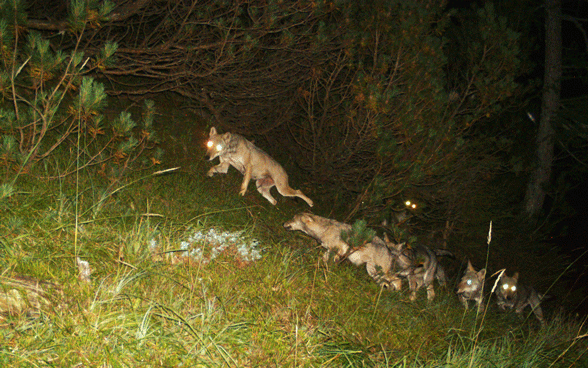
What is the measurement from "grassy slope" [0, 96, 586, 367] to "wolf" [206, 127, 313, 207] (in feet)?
6.56

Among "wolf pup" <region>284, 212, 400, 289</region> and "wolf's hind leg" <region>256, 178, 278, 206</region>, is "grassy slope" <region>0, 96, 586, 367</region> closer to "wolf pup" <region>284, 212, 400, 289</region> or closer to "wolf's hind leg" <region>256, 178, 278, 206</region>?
"wolf pup" <region>284, 212, 400, 289</region>

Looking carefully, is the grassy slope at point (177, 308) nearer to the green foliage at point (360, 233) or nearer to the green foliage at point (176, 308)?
the green foliage at point (176, 308)

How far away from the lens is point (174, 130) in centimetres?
990

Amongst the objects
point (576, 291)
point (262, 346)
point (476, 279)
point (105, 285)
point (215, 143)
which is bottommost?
point (576, 291)

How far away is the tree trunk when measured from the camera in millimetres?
16234

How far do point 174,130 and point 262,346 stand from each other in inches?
284

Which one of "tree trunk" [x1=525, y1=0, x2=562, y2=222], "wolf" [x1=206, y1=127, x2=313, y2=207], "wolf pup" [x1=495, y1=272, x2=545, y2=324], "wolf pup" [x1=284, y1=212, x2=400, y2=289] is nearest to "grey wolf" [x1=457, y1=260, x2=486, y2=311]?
"wolf pup" [x1=495, y1=272, x2=545, y2=324]

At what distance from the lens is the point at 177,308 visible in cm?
361

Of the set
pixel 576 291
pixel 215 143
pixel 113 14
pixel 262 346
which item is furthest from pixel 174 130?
pixel 576 291

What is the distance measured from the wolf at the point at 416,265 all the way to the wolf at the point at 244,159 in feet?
7.51

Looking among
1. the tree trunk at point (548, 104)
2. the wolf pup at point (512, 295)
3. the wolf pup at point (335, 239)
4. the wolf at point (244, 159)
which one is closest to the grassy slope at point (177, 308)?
the wolf pup at point (335, 239)

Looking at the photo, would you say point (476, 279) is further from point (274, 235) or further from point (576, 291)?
point (576, 291)

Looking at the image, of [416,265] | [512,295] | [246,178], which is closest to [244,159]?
[246,178]

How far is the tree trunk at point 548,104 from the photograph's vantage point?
53.3 ft
